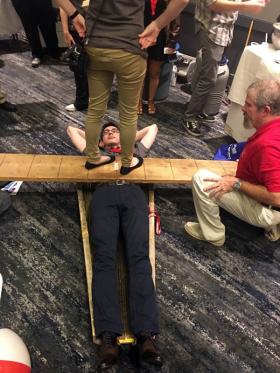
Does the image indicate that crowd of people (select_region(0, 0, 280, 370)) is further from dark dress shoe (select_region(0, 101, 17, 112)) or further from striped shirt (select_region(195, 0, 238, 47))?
dark dress shoe (select_region(0, 101, 17, 112))

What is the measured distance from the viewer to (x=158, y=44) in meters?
2.87

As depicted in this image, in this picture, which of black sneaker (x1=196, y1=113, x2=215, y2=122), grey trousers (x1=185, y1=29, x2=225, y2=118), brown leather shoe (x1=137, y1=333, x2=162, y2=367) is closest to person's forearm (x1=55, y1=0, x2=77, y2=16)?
grey trousers (x1=185, y1=29, x2=225, y2=118)

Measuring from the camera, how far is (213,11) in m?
2.49

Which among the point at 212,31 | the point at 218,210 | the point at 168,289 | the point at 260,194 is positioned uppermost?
the point at 212,31

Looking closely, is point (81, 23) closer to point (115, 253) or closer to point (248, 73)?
point (115, 253)

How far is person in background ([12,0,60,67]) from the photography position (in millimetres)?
3561

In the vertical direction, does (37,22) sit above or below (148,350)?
above

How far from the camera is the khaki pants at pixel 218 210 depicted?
6.19ft

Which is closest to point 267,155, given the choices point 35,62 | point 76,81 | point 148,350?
point 148,350

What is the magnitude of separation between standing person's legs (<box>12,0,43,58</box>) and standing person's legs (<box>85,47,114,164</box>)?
92.3 inches

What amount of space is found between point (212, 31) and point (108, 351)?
7.35 feet

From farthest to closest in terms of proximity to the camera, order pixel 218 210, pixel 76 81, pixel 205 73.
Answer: pixel 76 81
pixel 205 73
pixel 218 210

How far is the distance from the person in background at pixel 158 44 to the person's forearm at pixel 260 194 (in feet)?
5.18

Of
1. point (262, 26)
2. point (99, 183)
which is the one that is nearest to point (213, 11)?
point (262, 26)
